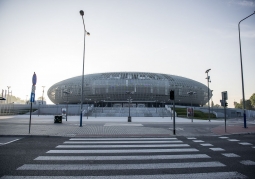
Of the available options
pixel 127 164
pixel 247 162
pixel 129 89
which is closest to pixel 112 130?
pixel 127 164

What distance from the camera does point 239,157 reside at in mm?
6215

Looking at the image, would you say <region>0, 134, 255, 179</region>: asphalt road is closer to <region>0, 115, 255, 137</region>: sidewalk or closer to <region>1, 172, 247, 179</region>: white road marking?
<region>1, 172, 247, 179</region>: white road marking

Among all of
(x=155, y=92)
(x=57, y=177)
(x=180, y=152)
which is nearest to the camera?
(x=57, y=177)

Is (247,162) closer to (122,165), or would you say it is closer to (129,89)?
(122,165)

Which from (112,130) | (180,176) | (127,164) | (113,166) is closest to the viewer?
(180,176)

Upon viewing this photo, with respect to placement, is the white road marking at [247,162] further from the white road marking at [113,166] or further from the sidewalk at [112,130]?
the sidewalk at [112,130]

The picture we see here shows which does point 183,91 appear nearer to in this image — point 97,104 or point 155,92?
point 155,92

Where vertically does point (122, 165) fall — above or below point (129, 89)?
below

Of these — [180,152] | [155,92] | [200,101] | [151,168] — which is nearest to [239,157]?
[180,152]

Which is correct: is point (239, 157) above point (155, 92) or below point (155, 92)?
below

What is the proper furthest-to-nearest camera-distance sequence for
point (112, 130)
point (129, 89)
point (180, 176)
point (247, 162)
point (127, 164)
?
point (129, 89)
point (112, 130)
point (247, 162)
point (127, 164)
point (180, 176)

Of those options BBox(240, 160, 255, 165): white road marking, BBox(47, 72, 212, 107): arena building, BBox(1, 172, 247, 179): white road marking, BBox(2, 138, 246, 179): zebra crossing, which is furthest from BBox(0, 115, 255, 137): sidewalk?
BBox(47, 72, 212, 107): arena building

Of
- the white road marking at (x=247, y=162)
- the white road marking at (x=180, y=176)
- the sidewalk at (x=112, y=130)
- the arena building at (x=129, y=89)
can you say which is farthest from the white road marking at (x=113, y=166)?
the arena building at (x=129, y=89)

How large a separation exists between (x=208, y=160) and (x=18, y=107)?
71319mm
